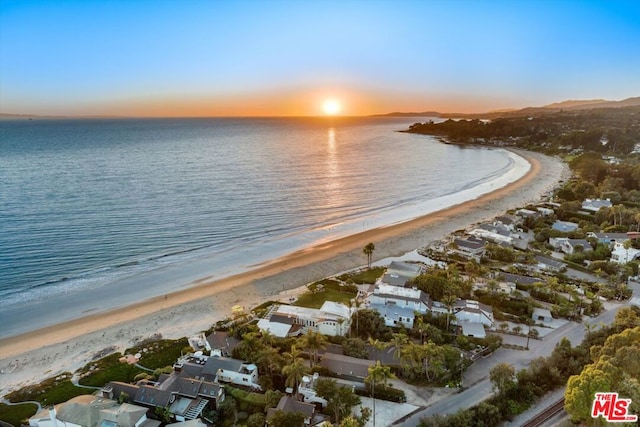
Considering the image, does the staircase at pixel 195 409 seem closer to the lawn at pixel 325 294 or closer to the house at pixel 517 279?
the lawn at pixel 325 294

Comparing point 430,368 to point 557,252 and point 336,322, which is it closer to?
point 336,322

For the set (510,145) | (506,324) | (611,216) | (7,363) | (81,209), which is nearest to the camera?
(7,363)

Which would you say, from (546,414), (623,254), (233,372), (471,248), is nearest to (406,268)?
(471,248)

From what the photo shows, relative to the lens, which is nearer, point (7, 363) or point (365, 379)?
point (365, 379)

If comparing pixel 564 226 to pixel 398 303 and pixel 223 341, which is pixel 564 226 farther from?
pixel 223 341

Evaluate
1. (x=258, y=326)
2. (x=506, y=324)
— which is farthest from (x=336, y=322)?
(x=506, y=324)

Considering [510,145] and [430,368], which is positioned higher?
[510,145]

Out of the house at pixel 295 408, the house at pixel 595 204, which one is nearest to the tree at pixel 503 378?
the house at pixel 295 408
